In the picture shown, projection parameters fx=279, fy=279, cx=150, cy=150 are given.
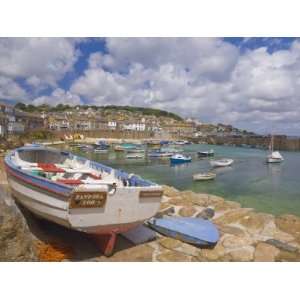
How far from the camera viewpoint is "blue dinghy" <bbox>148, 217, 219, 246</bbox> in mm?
4429

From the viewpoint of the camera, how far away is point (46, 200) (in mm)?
4016

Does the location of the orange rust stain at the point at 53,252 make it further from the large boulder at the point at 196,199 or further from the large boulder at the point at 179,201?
the large boulder at the point at 196,199

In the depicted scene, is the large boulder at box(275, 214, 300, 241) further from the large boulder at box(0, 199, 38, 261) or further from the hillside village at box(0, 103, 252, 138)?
the hillside village at box(0, 103, 252, 138)

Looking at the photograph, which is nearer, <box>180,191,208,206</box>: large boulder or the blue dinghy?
the blue dinghy

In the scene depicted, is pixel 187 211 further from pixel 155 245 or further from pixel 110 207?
pixel 110 207

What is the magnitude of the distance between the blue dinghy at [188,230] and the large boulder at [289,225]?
156 cm

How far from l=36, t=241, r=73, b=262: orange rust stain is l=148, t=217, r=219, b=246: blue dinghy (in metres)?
1.50

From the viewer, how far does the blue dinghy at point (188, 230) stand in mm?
4429

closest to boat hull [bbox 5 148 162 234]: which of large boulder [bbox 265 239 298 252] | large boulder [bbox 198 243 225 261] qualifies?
large boulder [bbox 198 243 225 261]

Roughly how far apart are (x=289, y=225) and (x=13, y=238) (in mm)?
5006

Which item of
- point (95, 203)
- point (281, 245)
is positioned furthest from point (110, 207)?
point (281, 245)

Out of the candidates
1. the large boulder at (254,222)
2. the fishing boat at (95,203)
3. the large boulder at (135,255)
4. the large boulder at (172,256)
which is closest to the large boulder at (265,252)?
the large boulder at (254,222)

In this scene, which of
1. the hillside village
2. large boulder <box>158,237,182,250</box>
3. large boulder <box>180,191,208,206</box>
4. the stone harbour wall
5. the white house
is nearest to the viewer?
the stone harbour wall
